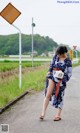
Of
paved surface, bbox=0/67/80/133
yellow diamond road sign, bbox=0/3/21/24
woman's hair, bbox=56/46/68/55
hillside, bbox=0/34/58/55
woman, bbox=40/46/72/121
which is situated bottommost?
hillside, bbox=0/34/58/55

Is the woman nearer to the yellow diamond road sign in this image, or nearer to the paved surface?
the paved surface

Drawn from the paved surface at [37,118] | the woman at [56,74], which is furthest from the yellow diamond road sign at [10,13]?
the woman at [56,74]

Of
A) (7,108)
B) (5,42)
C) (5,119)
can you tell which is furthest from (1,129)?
(5,42)

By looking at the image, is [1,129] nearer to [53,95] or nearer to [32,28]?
[53,95]

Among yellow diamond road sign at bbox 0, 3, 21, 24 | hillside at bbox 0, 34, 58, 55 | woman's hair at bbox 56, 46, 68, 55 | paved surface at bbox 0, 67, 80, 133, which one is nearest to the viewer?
paved surface at bbox 0, 67, 80, 133

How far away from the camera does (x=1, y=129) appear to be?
8.41m

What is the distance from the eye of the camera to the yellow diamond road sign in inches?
661

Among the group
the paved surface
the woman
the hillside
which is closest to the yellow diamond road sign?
the paved surface

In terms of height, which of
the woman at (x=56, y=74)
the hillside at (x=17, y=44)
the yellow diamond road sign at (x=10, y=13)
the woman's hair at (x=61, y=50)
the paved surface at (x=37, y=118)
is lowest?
the hillside at (x=17, y=44)

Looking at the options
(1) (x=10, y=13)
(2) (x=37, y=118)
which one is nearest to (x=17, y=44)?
(1) (x=10, y=13)

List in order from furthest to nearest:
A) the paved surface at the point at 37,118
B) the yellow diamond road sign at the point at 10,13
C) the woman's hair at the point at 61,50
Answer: the yellow diamond road sign at the point at 10,13 < the woman's hair at the point at 61,50 < the paved surface at the point at 37,118

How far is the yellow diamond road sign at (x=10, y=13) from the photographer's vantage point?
16781 millimetres

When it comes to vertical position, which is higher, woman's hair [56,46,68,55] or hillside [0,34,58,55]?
woman's hair [56,46,68,55]

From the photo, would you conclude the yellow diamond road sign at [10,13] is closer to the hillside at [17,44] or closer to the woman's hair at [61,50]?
the woman's hair at [61,50]
